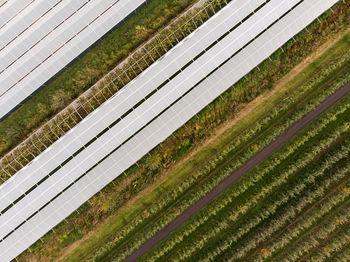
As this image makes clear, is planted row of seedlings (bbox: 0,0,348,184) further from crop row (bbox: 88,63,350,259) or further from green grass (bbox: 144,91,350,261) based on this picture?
green grass (bbox: 144,91,350,261)

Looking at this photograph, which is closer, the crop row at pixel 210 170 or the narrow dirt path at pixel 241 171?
the crop row at pixel 210 170

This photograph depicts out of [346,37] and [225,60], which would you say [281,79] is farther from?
[346,37]

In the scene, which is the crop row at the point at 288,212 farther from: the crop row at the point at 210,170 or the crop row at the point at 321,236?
the crop row at the point at 210,170

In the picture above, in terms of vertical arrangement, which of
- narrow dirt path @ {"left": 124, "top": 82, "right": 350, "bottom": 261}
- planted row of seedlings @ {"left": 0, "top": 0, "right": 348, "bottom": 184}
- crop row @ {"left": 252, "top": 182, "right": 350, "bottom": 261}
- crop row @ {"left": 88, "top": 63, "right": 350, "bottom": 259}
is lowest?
crop row @ {"left": 252, "top": 182, "right": 350, "bottom": 261}

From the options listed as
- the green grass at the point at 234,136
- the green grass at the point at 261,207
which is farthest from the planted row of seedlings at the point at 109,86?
the green grass at the point at 261,207

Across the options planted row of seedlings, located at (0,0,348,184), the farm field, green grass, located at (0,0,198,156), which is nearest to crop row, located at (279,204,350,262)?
the farm field

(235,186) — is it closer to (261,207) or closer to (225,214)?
(225,214)

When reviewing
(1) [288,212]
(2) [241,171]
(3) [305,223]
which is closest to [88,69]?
(2) [241,171]
